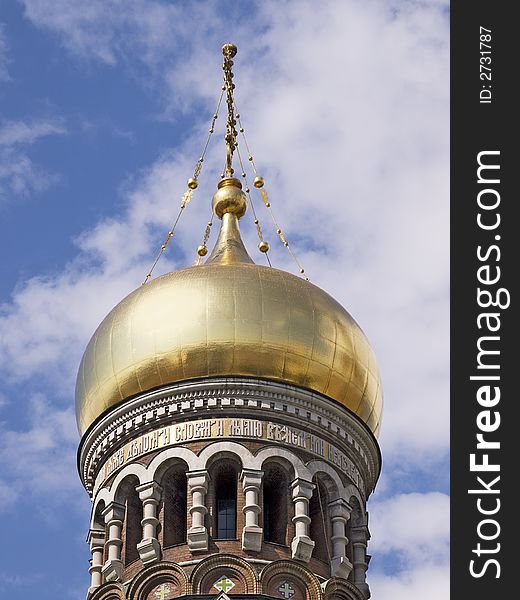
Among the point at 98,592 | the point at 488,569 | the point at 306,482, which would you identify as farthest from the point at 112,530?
the point at 488,569

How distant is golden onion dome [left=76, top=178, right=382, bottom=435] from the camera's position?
71.8 feet

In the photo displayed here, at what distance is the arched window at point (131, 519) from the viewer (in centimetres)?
2138

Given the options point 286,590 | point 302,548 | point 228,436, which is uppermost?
point 228,436

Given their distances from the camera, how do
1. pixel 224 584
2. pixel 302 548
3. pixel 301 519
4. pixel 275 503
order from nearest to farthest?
pixel 224 584
pixel 302 548
pixel 301 519
pixel 275 503

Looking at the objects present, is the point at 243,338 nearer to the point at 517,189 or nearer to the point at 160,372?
the point at 160,372

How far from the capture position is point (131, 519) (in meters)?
21.7

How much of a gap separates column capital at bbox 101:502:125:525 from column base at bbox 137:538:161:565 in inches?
35.1

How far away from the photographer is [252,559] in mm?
20594

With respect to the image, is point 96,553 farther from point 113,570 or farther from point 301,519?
point 301,519

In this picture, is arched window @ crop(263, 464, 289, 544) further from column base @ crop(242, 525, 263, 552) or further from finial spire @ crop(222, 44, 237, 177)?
finial spire @ crop(222, 44, 237, 177)

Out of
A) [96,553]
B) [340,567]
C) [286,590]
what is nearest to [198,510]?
[286,590]

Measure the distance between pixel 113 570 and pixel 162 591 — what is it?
35.0 inches

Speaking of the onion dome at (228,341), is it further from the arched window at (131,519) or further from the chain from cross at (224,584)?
the chain from cross at (224,584)

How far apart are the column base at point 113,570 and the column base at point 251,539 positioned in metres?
1.67
